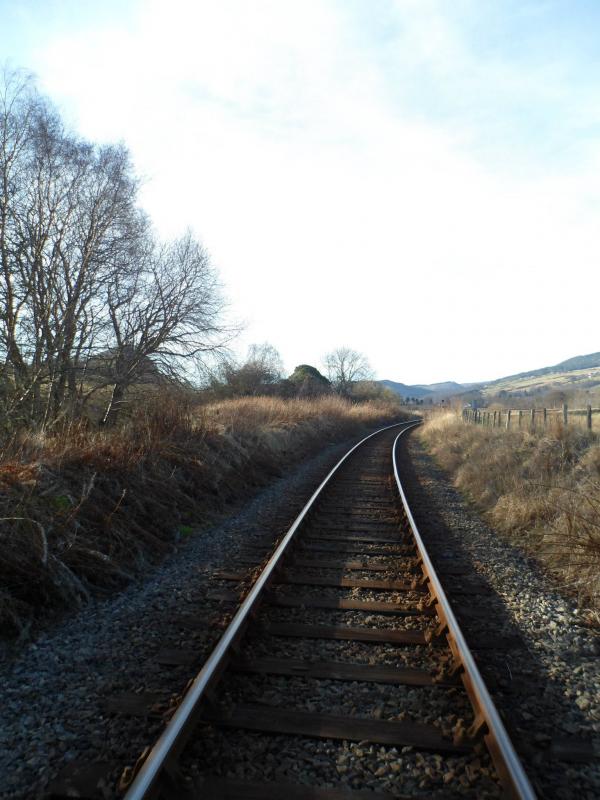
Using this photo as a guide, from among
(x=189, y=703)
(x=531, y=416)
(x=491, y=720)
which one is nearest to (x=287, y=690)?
(x=189, y=703)

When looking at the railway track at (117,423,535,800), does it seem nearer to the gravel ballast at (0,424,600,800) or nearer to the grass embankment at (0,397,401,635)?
the gravel ballast at (0,424,600,800)

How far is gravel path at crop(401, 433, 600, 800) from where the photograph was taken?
8.47ft

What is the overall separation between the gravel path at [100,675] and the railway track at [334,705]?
0.25 meters

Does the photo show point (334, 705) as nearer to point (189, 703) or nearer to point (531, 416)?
point (189, 703)

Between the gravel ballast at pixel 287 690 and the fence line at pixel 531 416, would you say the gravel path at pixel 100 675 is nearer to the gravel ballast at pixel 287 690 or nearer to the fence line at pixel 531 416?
the gravel ballast at pixel 287 690

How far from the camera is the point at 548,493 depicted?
25.2 feet

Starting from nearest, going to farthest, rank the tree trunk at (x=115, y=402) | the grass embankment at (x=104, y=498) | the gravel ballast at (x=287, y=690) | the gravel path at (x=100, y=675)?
the gravel ballast at (x=287, y=690)
the gravel path at (x=100, y=675)
the grass embankment at (x=104, y=498)
the tree trunk at (x=115, y=402)

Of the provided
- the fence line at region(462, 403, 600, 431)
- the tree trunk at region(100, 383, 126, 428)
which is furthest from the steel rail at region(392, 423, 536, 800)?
the tree trunk at region(100, 383, 126, 428)

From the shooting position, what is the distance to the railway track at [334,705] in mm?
2363

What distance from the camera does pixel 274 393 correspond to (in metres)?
Answer: 34.8

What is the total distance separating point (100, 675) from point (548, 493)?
263 inches

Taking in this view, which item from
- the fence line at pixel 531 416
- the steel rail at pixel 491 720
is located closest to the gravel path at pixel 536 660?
the steel rail at pixel 491 720

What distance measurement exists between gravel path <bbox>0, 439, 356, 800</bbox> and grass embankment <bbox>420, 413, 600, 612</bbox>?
11.9 ft

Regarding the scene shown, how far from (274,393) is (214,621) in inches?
1214
